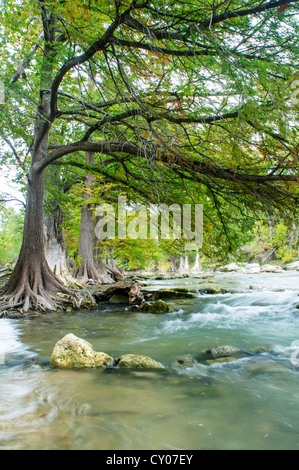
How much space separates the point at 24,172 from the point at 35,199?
180cm

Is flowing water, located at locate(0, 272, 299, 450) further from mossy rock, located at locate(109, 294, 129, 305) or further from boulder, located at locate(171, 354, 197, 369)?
mossy rock, located at locate(109, 294, 129, 305)

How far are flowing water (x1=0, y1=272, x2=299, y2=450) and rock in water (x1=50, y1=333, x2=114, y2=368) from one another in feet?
0.56

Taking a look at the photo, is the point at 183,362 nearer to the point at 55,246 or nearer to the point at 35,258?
the point at 35,258

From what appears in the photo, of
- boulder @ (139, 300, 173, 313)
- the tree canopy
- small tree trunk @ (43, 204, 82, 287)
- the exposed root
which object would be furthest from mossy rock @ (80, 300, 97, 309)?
the tree canopy

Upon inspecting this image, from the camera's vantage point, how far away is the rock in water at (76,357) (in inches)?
147

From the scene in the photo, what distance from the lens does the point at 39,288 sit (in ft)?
27.5

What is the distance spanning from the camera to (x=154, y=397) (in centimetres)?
286

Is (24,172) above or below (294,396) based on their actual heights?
above

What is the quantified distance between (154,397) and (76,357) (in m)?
1.38

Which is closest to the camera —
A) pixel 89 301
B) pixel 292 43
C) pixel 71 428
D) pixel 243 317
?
pixel 71 428

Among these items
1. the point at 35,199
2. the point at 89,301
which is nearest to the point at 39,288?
the point at 89,301

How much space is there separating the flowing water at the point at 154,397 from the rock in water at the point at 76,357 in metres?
0.17
